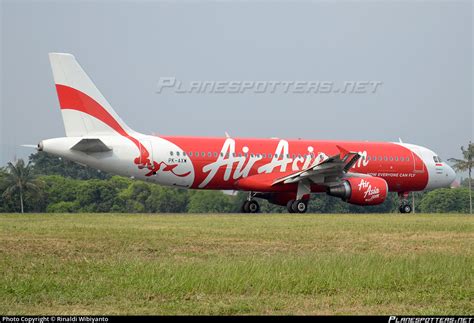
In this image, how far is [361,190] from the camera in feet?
121

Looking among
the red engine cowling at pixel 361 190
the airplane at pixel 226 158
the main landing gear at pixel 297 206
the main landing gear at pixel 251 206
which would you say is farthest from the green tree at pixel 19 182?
the red engine cowling at pixel 361 190

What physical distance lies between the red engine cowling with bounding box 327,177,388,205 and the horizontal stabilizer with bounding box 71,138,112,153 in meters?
10.5

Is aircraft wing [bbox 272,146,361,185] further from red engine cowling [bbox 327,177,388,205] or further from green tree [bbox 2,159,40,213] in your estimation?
green tree [bbox 2,159,40,213]

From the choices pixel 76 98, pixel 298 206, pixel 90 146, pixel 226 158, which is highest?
pixel 76 98

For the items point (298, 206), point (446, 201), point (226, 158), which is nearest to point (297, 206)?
point (298, 206)

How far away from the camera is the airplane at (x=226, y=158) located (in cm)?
3494

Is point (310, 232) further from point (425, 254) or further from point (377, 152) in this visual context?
point (377, 152)

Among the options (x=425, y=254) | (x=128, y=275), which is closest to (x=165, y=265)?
(x=128, y=275)

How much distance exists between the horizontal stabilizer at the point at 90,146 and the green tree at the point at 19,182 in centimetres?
3559

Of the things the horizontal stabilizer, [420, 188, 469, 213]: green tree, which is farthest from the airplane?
[420, 188, 469, 213]: green tree

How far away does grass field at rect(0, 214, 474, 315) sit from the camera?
456 inches

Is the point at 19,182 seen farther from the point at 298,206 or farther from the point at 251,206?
the point at 298,206

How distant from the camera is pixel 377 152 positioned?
1604 inches

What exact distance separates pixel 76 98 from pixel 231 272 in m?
22.7
